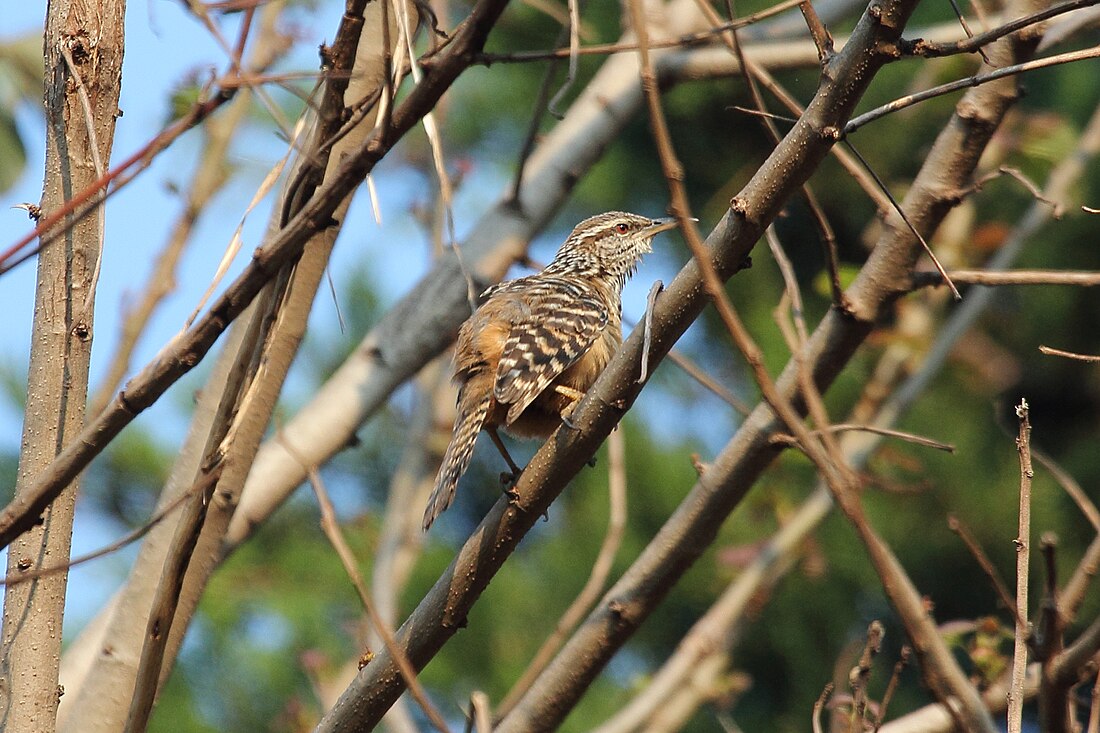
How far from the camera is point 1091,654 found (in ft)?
7.42

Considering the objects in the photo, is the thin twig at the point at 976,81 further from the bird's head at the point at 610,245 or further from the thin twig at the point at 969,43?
the bird's head at the point at 610,245

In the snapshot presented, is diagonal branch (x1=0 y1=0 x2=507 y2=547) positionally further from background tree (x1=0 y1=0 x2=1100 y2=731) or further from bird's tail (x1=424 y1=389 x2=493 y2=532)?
bird's tail (x1=424 y1=389 x2=493 y2=532)

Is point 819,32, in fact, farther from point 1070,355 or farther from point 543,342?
point 543,342

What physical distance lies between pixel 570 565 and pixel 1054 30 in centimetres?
606

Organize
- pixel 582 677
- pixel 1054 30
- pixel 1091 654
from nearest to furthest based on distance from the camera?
pixel 1091 654 → pixel 582 677 → pixel 1054 30

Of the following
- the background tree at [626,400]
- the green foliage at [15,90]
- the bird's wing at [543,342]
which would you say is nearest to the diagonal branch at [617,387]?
the background tree at [626,400]

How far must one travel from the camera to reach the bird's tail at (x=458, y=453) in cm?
305

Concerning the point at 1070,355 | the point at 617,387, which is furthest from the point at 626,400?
the point at 1070,355

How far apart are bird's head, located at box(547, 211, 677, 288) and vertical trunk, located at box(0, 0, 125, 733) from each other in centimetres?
252

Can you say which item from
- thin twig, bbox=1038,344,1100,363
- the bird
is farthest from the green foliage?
thin twig, bbox=1038,344,1100,363

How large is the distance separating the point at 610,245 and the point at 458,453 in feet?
6.02

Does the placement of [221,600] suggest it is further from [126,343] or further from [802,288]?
[126,343]

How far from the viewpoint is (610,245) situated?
16.0 feet

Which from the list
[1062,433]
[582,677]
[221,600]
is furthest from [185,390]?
[582,677]
